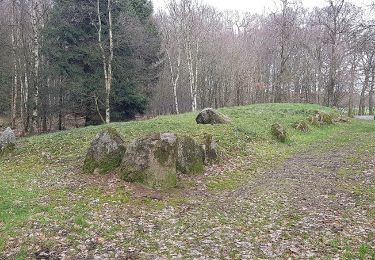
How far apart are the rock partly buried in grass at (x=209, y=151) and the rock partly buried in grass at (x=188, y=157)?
29.1 inches

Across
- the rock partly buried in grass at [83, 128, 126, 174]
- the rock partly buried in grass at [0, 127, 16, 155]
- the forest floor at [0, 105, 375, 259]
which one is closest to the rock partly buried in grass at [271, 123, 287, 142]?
the forest floor at [0, 105, 375, 259]

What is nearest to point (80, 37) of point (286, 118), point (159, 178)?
point (286, 118)

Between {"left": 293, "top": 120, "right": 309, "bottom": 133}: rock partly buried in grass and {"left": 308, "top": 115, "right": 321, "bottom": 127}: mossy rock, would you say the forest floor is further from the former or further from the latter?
{"left": 308, "top": 115, "right": 321, "bottom": 127}: mossy rock

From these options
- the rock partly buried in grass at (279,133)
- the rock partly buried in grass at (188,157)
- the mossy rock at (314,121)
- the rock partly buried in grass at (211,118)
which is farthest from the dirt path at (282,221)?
the mossy rock at (314,121)

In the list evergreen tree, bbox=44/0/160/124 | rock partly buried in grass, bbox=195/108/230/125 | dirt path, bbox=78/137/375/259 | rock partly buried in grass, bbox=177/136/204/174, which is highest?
evergreen tree, bbox=44/0/160/124

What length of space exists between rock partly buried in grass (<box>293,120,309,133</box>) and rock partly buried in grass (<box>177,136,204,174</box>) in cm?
1083

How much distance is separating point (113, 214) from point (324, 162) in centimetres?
980

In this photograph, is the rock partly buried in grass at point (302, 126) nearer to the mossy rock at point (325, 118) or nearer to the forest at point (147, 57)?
the mossy rock at point (325, 118)

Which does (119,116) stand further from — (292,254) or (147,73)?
(292,254)

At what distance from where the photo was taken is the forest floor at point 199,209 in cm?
696

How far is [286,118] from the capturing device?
23516 millimetres

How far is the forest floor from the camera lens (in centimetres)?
696

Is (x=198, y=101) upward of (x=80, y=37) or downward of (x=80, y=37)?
downward

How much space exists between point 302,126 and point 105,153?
1421cm
